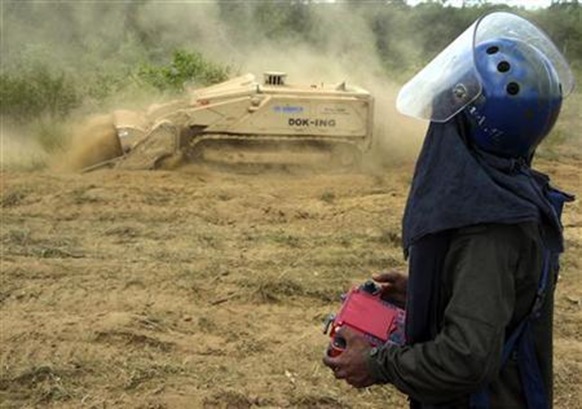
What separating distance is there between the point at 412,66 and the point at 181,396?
17.7 m

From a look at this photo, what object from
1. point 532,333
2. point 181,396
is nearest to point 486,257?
point 532,333

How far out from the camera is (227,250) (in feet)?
25.5

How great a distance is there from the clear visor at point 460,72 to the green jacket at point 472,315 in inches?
13.2

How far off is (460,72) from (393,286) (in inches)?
27.7

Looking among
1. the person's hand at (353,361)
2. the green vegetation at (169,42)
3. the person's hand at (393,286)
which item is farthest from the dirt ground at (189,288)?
the green vegetation at (169,42)

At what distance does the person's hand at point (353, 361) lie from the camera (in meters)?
2.09

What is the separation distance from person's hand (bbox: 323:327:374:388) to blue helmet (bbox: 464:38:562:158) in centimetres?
61

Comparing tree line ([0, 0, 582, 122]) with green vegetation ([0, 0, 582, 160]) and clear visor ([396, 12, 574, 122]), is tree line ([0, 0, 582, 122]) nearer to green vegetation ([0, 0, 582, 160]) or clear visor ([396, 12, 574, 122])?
green vegetation ([0, 0, 582, 160])

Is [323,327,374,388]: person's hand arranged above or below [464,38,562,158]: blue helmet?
below

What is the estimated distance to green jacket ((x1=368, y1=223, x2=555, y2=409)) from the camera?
1.86 m

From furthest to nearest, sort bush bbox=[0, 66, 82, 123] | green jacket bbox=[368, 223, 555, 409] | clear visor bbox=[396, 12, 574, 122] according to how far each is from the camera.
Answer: bush bbox=[0, 66, 82, 123], clear visor bbox=[396, 12, 574, 122], green jacket bbox=[368, 223, 555, 409]

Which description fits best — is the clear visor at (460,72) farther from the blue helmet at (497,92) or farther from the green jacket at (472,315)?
the green jacket at (472,315)

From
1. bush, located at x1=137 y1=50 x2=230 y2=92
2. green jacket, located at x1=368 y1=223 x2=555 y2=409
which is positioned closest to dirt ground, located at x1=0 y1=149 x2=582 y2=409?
green jacket, located at x1=368 y1=223 x2=555 y2=409

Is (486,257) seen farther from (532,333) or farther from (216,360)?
(216,360)
